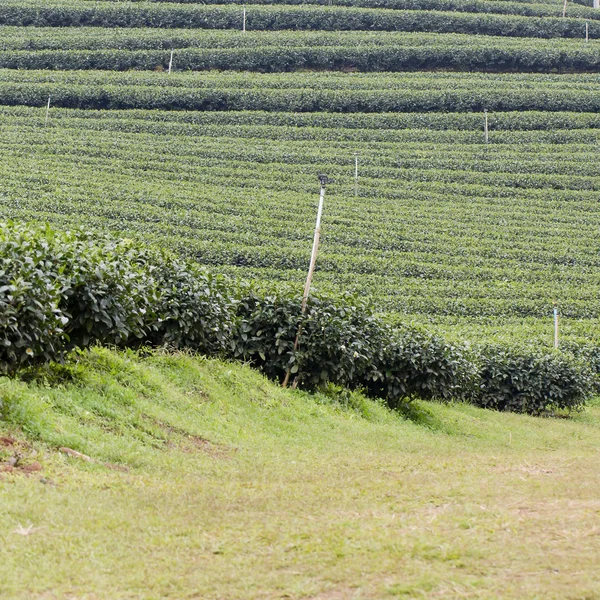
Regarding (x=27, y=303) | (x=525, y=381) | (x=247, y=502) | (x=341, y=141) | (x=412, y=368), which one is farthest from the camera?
(x=341, y=141)

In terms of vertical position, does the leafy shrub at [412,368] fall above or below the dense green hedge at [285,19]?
below

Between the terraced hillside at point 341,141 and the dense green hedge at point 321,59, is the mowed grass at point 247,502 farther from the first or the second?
the dense green hedge at point 321,59

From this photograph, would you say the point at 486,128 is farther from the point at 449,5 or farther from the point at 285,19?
the point at 449,5

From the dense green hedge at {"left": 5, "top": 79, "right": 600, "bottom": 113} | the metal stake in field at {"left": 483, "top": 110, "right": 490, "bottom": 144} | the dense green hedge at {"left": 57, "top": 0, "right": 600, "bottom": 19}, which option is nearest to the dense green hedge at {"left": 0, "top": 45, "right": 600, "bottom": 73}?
the dense green hedge at {"left": 5, "top": 79, "right": 600, "bottom": 113}

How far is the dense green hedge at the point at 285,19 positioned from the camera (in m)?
71.8

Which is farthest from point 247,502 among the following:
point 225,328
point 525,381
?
point 525,381

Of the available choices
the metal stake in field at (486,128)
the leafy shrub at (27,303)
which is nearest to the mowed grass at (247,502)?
the leafy shrub at (27,303)

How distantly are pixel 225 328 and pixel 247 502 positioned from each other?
7501 millimetres

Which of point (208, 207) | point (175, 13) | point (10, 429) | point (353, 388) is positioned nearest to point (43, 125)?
point (208, 207)

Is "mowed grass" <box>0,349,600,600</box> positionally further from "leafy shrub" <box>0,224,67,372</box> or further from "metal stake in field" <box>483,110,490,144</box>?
"metal stake in field" <box>483,110,490,144</box>

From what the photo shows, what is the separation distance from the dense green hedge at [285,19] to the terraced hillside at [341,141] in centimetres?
17

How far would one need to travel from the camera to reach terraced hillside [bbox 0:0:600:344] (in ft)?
120

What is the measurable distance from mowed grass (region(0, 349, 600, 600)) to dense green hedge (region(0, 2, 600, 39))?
6372 cm

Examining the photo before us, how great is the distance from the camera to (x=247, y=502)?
7.73m
